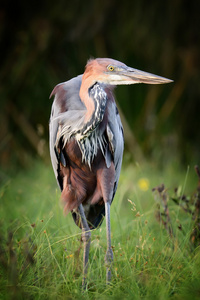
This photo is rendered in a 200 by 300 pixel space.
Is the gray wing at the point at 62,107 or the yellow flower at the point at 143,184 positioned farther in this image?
the yellow flower at the point at 143,184

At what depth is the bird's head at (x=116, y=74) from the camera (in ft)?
10.8

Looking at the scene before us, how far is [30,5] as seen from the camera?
7336 mm

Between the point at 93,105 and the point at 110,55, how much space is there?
495cm

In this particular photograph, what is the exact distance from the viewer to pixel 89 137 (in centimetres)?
347

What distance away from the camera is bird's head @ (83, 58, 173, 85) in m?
3.28

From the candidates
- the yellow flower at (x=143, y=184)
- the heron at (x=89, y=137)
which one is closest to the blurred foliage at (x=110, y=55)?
the yellow flower at (x=143, y=184)

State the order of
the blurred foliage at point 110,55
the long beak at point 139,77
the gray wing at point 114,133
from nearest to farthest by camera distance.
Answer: the long beak at point 139,77, the gray wing at point 114,133, the blurred foliage at point 110,55

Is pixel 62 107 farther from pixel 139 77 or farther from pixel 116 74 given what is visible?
pixel 139 77

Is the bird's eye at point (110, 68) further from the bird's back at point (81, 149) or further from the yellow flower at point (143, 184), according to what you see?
the yellow flower at point (143, 184)

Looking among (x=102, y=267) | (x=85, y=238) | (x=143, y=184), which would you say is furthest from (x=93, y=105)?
(x=143, y=184)

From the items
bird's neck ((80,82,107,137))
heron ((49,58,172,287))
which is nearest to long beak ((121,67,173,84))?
heron ((49,58,172,287))

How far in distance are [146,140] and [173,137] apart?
0.48 m

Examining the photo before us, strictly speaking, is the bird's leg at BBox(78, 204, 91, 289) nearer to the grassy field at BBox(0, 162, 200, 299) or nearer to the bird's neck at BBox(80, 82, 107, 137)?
the grassy field at BBox(0, 162, 200, 299)

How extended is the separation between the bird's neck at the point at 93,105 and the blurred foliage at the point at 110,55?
11.8 feet
